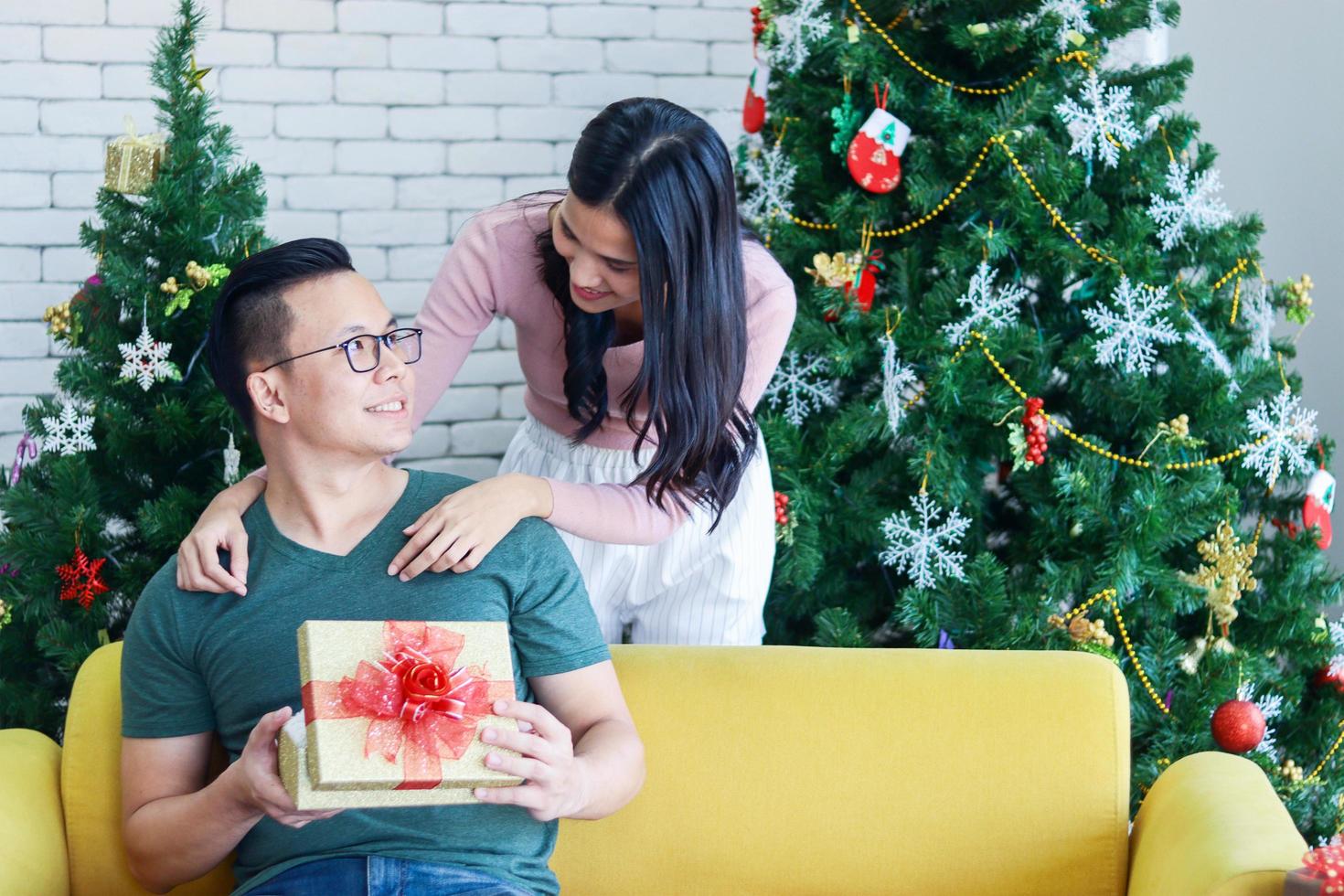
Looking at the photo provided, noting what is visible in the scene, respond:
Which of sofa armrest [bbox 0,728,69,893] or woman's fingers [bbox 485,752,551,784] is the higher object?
woman's fingers [bbox 485,752,551,784]

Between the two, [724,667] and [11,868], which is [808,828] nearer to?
[724,667]

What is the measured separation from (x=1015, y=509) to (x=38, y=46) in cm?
246

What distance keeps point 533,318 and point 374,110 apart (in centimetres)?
165

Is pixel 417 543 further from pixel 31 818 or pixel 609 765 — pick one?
pixel 31 818

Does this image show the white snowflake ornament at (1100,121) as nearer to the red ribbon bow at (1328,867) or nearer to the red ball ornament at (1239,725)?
the red ball ornament at (1239,725)

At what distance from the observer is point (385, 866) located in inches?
57.7

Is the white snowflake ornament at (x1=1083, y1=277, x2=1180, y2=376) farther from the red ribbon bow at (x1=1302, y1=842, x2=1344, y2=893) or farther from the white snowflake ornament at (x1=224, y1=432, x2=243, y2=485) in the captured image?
the white snowflake ornament at (x1=224, y1=432, x2=243, y2=485)

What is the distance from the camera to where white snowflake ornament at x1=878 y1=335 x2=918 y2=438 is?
2.37 m

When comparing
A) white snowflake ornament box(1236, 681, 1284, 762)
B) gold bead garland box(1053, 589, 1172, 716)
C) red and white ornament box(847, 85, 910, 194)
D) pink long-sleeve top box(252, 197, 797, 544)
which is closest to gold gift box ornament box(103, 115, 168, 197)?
pink long-sleeve top box(252, 197, 797, 544)

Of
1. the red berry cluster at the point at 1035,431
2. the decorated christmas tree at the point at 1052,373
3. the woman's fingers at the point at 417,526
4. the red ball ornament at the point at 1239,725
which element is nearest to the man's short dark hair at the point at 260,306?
the woman's fingers at the point at 417,526

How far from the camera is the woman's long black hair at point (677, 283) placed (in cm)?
153

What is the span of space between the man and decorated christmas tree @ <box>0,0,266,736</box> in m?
0.54

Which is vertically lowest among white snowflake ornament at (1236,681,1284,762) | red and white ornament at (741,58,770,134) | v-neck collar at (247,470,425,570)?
white snowflake ornament at (1236,681,1284,762)

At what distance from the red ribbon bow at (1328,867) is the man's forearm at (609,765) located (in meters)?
0.73
